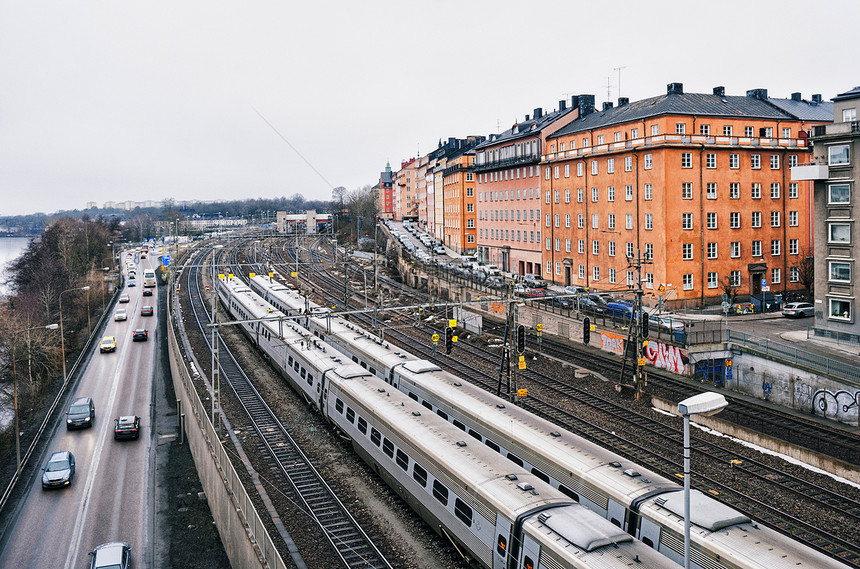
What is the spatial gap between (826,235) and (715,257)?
12.9 meters

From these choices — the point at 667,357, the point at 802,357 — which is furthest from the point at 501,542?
the point at 667,357

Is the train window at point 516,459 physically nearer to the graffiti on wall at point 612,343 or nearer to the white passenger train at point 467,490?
the white passenger train at point 467,490

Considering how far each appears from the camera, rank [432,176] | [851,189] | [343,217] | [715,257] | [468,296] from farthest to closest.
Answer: [343,217] → [432,176] → [468,296] → [715,257] → [851,189]

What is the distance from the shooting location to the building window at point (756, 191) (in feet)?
167

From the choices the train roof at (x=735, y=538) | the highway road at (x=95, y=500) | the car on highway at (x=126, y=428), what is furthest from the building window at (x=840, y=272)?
the car on highway at (x=126, y=428)

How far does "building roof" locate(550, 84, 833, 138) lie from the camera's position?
49.4 metres

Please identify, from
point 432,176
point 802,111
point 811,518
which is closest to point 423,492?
point 811,518

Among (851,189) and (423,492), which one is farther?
(851,189)

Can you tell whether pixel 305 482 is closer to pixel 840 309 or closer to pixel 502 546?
pixel 502 546

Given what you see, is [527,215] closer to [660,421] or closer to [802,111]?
[802,111]

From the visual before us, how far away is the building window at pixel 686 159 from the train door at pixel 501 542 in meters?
39.7

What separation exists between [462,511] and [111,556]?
11253 mm

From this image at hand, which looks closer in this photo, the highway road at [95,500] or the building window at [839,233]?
the highway road at [95,500]

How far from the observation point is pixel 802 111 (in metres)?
55.5
